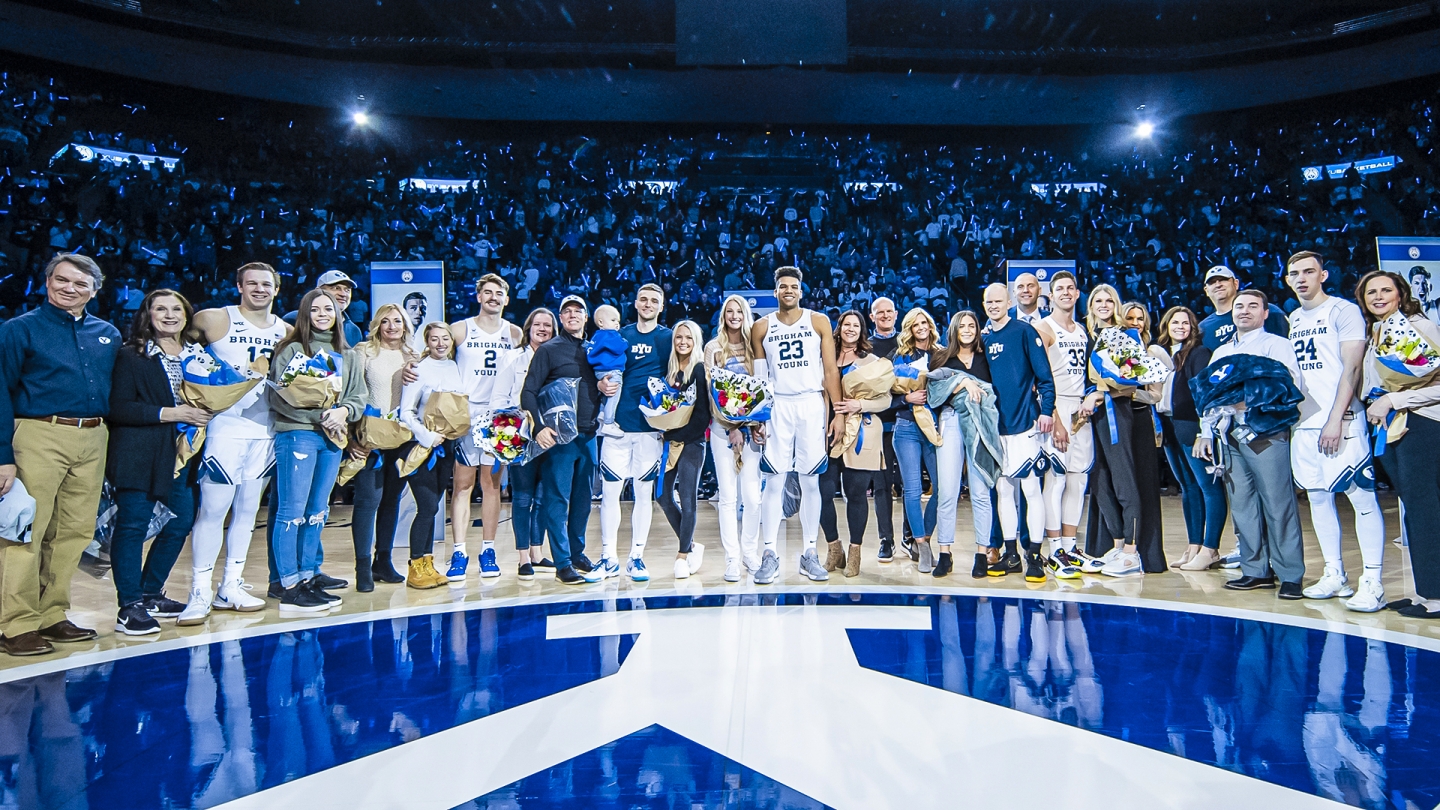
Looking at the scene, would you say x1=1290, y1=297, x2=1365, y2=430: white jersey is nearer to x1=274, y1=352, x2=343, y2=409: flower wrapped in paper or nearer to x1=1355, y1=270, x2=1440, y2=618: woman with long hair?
x1=1355, y1=270, x2=1440, y2=618: woman with long hair

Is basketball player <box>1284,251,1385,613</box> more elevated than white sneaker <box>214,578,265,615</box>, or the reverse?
basketball player <box>1284,251,1385,613</box>

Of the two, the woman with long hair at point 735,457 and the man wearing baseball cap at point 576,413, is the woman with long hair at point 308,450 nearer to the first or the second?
→ the man wearing baseball cap at point 576,413

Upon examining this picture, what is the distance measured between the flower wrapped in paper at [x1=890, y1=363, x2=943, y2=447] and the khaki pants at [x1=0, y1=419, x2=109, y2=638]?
419cm

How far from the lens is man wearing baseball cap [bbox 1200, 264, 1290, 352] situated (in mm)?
4832

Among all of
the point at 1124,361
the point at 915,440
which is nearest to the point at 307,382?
the point at 915,440

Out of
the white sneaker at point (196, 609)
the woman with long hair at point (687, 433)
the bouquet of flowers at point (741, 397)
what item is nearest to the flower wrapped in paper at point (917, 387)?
the bouquet of flowers at point (741, 397)

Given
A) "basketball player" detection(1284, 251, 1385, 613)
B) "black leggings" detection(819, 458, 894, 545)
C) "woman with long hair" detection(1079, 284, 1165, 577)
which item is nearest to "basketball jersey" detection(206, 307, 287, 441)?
"black leggings" detection(819, 458, 894, 545)

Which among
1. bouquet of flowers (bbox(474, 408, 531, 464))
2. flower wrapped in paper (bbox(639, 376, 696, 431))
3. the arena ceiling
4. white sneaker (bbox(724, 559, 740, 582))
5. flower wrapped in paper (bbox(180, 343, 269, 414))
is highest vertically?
the arena ceiling

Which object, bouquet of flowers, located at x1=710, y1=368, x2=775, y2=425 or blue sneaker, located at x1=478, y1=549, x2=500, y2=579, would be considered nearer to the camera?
bouquet of flowers, located at x1=710, y1=368, x2=775, y2=425

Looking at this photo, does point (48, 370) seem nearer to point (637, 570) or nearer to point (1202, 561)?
point (637, 570)

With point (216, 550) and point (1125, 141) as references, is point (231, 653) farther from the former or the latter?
point (1125, 141)

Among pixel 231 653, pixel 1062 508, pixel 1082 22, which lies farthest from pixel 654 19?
pixel 231 653

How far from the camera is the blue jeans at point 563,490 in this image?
4.95 meters

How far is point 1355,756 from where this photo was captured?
7.64ft
